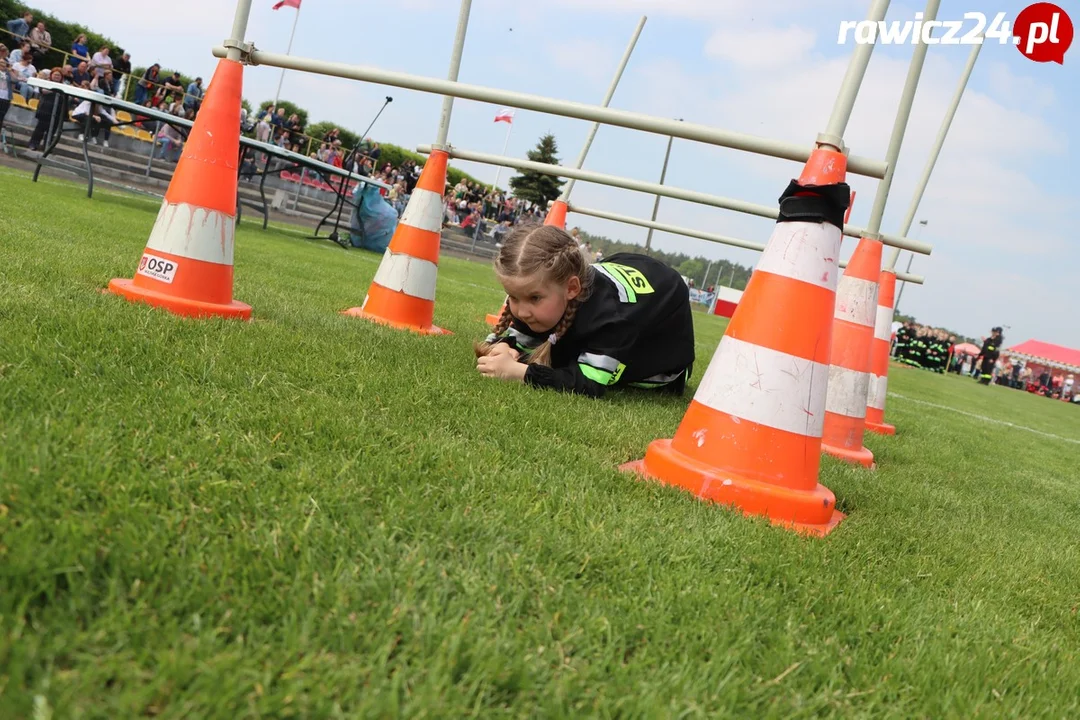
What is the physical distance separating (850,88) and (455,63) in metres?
2.90

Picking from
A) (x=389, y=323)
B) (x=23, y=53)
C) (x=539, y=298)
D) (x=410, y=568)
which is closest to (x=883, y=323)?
(x=539, y=298)

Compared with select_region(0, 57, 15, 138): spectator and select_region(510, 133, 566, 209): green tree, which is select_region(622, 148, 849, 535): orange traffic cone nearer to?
select_region(0, 57, 15, 138): spectator

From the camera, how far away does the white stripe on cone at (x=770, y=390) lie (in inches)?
92.9

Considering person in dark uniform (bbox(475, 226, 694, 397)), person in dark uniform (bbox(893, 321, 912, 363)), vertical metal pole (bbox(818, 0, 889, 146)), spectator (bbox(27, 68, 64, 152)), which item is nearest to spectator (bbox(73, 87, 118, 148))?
spectator (bbox(27, 68, 64, 152))

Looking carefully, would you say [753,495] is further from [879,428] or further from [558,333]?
[879,428]

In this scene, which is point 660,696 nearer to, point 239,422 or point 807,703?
point 807,703

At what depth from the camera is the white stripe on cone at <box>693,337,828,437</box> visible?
7.74 feet

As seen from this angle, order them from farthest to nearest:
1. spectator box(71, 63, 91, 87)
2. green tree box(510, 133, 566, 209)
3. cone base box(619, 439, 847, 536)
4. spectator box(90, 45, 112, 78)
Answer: green tree box(510, 133, 566, 209) < spectator box(90, 45, 112, 78) < spectator box(71, 63, 91, 87) < cone base box(619, 439, 847, 536)

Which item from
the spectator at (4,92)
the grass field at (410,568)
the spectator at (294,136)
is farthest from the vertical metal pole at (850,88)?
the spectator at (294,136)

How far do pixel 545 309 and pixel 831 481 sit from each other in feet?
4.76

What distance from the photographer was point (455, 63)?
4.70 metres

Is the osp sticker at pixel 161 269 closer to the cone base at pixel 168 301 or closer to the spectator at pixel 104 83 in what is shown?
the cone base at pixel 168 301

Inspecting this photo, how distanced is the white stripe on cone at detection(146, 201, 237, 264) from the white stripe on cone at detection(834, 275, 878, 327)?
127 inches

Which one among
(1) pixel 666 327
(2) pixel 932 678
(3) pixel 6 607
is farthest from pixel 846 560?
(1) pixel 666 327
